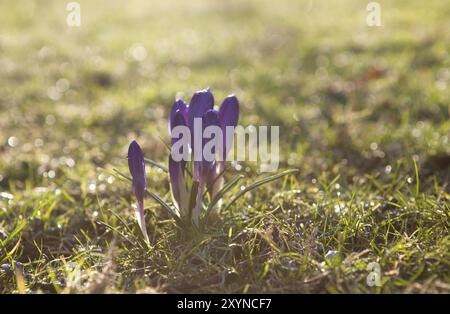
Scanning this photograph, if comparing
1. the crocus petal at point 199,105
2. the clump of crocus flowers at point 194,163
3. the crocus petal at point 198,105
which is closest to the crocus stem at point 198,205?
the clump of crocus flowers at point 194,163

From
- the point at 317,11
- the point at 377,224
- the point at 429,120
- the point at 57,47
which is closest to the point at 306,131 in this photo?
the point at 429,120

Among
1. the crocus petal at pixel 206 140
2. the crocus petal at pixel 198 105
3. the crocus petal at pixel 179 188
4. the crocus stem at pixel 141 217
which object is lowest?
the crocus stem at pixel 141 217

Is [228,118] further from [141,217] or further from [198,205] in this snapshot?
[141,217]

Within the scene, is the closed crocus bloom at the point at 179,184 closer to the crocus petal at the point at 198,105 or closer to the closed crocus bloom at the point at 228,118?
the crocus petal at the point at 198,105

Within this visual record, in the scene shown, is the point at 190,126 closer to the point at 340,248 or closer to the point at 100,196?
the point at 340,248

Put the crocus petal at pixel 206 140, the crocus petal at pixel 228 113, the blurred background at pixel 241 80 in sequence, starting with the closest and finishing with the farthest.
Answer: the crocus petal at pixel 206 140, the crocus petal at pixel 228 113, the blurred background at pixel 241 80

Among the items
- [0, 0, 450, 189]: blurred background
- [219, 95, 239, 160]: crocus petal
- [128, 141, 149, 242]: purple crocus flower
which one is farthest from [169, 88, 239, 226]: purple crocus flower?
[0, 0, 450, 189]: blurred background

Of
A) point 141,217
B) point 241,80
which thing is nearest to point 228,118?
point 141,217

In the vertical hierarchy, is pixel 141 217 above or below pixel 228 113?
below
